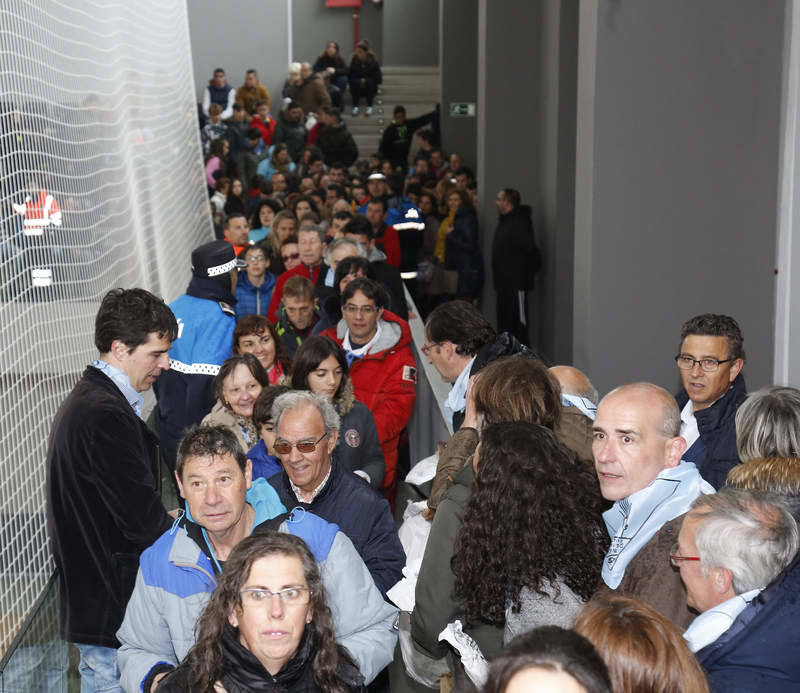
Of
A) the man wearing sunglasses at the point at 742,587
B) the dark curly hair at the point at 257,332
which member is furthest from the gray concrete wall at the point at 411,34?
the man wearing sunglasses at the point at 742,587

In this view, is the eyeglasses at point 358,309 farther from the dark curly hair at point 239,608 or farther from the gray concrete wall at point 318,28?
the gray concrete wall at point 318,28

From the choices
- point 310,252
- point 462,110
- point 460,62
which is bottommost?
point 310,252

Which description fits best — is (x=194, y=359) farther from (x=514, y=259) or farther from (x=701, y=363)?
A: (x=514, y=259)

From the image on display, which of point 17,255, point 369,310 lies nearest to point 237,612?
point 17,255

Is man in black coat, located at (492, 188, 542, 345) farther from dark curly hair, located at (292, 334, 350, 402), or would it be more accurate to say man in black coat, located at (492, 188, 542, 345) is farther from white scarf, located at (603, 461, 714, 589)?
white scarf, located at (603, 461, 714, 589)

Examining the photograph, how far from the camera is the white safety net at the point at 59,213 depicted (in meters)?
4.83

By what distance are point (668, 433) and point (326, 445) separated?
129cm

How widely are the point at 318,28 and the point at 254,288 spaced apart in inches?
775

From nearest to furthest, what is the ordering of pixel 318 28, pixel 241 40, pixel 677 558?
pixel 677 558 < pixel 241 40 < pixel 318 28

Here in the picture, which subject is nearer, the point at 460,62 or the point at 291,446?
the point at 291,446

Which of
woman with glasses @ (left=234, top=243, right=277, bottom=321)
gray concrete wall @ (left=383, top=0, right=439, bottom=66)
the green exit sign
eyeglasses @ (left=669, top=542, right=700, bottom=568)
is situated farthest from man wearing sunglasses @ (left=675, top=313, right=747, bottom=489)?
gray concrete wall @ (left=383, top=0, right=439, bottom=66)

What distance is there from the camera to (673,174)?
6.77 metres


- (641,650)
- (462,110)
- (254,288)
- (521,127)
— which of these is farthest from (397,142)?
(641,650)

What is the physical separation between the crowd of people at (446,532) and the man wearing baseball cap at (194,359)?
0.05m
